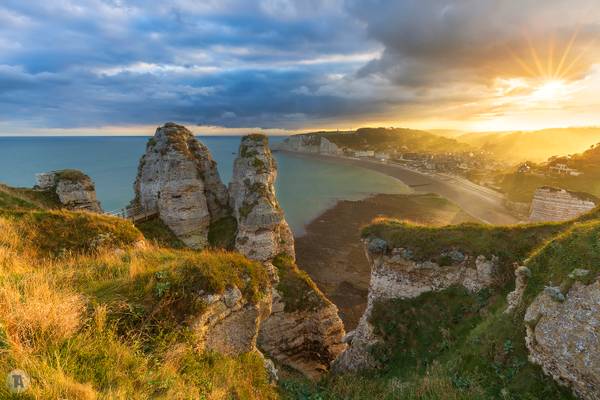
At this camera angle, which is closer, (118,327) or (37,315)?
(37,315)

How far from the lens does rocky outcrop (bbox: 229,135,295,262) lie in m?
25.8

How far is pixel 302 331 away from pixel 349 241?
3170 cm

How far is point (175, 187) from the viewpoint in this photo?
2908 centimetres

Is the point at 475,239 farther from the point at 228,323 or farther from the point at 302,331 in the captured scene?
the point at 228,323

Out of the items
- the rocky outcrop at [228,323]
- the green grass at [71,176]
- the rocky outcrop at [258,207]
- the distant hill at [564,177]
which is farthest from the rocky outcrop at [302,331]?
the distant hill at [564,177]

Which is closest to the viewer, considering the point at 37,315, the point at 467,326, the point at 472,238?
the point at 37,315

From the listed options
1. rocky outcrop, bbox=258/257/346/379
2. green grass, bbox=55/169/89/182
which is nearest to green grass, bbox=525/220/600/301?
rocky outcrop, bbox=258/257/346/379

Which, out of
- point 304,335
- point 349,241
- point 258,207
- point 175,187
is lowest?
point 349,241

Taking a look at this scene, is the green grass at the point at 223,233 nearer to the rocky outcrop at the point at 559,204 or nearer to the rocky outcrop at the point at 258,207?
the rocky outcrop at the point at 258,207

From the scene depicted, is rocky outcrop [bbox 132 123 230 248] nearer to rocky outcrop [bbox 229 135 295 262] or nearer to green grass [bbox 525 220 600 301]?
rocky outcrop [bbox 229 135 295 262]

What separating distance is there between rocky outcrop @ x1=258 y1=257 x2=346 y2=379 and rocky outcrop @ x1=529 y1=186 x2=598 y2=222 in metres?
40.7

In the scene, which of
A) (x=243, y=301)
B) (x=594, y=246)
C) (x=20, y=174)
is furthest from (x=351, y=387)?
(x=20, y=174)

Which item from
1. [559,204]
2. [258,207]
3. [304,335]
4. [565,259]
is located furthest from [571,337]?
[559,204]

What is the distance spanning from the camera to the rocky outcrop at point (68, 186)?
26.3 meters
